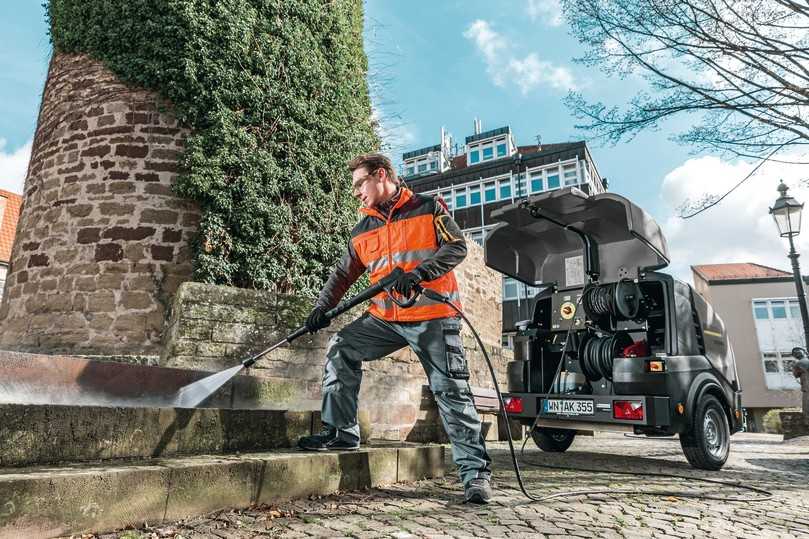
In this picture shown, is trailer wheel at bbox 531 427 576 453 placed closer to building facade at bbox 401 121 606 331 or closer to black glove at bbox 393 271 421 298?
black glove at bbox 393 271 421 298

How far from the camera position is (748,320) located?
112ft

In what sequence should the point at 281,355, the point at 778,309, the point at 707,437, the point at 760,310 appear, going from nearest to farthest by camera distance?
the point at 707,437 < the point at 281,355 < the point at 778,309 < the point at 760,310

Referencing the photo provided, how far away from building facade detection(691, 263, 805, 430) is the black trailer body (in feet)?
105

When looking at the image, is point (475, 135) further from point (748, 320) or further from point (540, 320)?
point (540, 320)

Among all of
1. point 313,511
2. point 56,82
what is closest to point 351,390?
point 313,511

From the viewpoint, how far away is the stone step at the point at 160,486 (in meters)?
2.16

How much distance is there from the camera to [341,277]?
4133 mm

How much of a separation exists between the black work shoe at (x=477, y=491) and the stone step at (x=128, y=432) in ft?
4.24

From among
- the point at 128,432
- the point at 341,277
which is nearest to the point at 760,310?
the point at 341,277

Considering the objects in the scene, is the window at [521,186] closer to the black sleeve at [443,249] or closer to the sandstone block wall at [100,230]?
the sandstone block wall at [100,230]

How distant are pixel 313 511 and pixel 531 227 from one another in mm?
4512

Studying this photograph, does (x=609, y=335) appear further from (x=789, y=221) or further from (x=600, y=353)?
(x=789, y=221)

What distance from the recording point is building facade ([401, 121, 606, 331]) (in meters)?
30.3

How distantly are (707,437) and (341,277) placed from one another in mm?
4187
